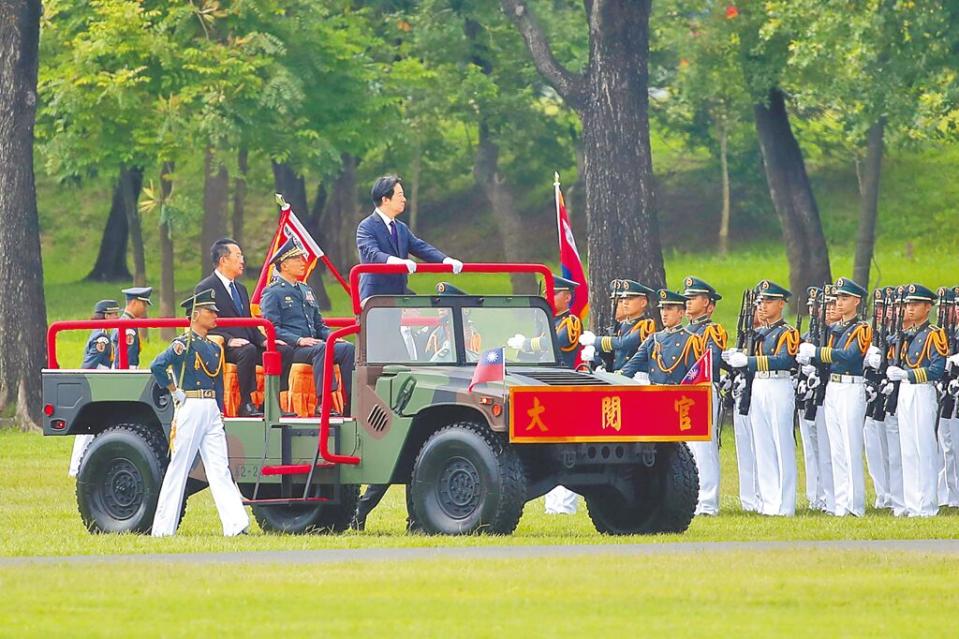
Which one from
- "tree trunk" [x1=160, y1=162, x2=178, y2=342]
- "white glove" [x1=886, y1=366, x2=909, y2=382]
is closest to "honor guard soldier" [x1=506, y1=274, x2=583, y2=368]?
"white glove" [x1=886, y1=366, x2=909, y2=382]

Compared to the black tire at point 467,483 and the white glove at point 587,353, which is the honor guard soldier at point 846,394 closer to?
the white glove at point 587,353

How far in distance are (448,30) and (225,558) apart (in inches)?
1360

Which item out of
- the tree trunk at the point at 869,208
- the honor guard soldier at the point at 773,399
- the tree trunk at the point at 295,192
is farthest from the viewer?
the tree trunk at the point at 295,192

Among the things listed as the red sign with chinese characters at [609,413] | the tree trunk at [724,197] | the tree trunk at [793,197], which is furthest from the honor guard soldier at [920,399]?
the tree trunk at [724,197]

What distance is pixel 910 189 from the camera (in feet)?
203

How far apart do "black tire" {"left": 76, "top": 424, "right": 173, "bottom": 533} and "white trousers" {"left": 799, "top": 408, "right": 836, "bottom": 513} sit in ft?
18.9

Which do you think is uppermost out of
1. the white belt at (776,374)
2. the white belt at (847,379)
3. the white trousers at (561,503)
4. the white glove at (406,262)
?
the white glove at (406,262)

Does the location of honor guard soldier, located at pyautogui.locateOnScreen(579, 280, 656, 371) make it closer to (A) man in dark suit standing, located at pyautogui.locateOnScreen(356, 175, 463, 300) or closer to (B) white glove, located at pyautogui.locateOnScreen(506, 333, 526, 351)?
(B) white glove, located at pyautogui.locateOnScreen(506, 333, 526, 351)

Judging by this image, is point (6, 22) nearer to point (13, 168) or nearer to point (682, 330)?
point (13, 168)

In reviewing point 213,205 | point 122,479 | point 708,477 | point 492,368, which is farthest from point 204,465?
point 213,205

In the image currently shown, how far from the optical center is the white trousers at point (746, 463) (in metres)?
20.4

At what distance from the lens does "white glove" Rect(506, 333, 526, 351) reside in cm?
1742

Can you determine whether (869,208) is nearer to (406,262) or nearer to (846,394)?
(846,394)

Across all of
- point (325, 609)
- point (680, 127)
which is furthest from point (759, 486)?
point (680, 127)
